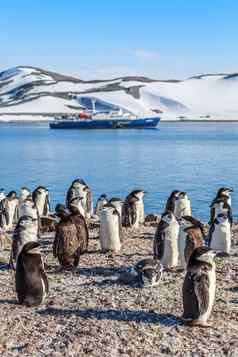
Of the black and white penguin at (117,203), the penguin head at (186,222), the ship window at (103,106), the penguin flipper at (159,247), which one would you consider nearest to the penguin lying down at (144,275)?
the penguin flipper at (159,247)

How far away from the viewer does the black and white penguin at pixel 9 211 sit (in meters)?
13.7

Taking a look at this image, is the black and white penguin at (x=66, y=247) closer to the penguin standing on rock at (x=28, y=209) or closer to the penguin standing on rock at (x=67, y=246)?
the penguin standing on rock at (x=67, y=246)

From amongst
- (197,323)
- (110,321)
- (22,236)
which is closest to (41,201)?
(22,236)

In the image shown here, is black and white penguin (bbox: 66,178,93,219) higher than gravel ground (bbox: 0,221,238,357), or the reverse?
black and white penguin (bbox: 66,178,93,219)

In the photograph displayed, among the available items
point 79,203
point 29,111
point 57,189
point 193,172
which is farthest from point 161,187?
point 29,111

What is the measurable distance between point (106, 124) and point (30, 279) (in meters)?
86.5

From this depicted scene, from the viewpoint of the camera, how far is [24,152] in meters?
48.2

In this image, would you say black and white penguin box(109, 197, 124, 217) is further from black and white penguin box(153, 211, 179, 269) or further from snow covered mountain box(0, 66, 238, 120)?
snow covered mountain box(0, 66, 238, 120)

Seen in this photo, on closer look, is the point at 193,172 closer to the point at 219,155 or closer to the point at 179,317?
the point at 219,155

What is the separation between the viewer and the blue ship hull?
9212 centimetres

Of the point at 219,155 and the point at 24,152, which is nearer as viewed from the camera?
the point at 219,155

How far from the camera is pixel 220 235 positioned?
32.6 ft

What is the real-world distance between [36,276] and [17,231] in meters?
1.82

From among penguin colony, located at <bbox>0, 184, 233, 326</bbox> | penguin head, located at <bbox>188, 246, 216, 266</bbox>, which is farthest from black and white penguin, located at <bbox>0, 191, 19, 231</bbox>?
penguin head, located at <bbox>188, 246, 216, 266</bbox>
